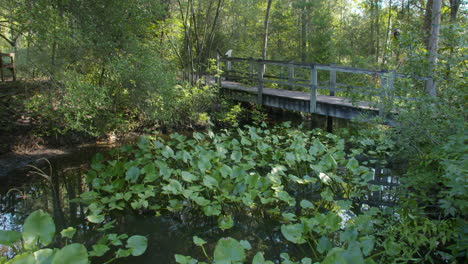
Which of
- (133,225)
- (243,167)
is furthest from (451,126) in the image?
(133,225)

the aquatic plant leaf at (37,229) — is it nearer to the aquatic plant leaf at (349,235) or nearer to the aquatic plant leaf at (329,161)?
the aquatic plant leaf at (349,235)

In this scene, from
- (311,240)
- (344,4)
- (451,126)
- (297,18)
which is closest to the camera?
(451,126)

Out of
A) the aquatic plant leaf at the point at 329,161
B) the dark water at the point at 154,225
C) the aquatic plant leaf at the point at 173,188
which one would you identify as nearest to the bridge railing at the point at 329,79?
the aquatic plant leaf at the point at 329,161

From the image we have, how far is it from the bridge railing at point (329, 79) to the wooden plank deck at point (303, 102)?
22 cm

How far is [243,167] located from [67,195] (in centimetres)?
302

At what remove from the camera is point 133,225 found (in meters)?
5.13

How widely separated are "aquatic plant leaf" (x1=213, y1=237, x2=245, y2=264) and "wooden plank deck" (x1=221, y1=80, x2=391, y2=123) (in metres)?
4.24

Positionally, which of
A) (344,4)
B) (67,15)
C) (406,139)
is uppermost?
(344,4)

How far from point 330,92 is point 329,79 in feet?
10.1

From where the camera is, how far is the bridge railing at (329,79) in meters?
5.54

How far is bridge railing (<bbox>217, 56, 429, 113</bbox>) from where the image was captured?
5.54 m

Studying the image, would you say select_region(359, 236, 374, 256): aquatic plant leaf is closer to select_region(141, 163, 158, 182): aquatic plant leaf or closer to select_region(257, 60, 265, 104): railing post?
select_region(141, 163, 158, 182): aquatic plant leaf

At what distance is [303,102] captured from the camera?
392 inches

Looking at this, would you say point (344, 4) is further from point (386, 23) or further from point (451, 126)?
point (451, 126)
